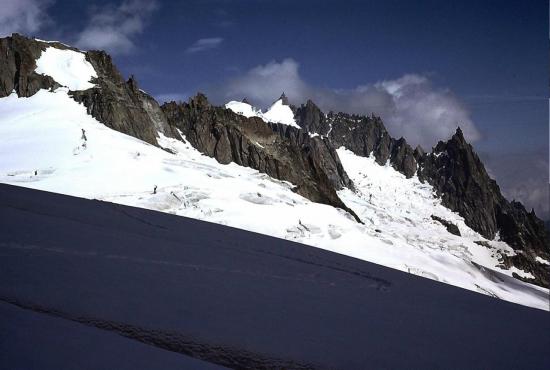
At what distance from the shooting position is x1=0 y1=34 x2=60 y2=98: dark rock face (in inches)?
2552

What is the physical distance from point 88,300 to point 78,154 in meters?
37.7

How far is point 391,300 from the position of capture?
695 cm

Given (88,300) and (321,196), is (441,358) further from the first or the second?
(321,196)

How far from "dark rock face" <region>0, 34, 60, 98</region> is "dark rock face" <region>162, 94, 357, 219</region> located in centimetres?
2701

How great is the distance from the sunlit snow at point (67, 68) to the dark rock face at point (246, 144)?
1996 cm

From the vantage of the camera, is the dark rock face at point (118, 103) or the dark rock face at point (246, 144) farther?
the dark rock face at point (246, 144)

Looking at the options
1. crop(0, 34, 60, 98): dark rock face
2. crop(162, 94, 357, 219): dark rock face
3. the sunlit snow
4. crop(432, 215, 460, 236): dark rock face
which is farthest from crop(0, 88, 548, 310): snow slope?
crop(432, 215, 460, 236): dark rock face

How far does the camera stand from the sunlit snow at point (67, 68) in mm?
69225

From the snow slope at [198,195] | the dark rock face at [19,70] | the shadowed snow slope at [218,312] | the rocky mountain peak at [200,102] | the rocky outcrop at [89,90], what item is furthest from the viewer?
the rocky mountain peak at [200,102]

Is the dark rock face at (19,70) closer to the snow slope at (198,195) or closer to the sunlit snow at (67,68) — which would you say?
the sunlit snow at (67,68)

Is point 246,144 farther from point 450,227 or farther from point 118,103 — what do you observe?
point 450,227

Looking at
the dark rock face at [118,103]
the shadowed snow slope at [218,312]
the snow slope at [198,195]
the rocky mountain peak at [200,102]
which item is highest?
the rocky mountain peak at [200,102]

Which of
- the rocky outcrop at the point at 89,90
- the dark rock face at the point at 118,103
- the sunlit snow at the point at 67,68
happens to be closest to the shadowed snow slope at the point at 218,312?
the dark rock face at the point at 118,103

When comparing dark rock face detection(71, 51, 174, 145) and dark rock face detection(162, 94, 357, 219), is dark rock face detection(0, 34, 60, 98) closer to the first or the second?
dark rock face detection(71, 51, 174, 145)
